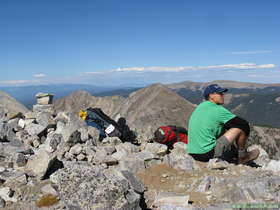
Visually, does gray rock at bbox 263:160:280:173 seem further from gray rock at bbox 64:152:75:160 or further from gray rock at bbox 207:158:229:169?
gray rock at bbox 64:152:75:160

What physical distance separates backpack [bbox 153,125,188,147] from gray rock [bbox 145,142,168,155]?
796 millimetres

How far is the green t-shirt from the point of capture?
31.0 feet

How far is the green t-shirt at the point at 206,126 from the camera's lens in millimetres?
9453

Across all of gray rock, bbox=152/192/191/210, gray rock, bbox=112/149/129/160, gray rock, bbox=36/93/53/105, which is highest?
gray rock, bbox=36/93/53/105

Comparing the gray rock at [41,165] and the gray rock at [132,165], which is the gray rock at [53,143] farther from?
the gray rock at [132,165]

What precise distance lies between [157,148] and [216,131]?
2.42 metres

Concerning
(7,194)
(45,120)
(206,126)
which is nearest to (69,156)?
(7,194)

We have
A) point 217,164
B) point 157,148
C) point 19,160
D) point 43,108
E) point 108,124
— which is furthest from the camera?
point 43,108

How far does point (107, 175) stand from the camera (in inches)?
251

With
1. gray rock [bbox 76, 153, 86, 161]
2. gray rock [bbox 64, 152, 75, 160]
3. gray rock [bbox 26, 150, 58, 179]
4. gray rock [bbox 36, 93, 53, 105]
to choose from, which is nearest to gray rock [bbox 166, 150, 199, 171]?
gray rock [bbox 76, 153, 86, 161]

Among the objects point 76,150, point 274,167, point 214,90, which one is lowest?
point 274,167

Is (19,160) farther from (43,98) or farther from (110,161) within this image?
(43,98)

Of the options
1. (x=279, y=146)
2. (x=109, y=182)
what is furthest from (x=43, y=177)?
(x=279, y=146)

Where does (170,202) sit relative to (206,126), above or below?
below
